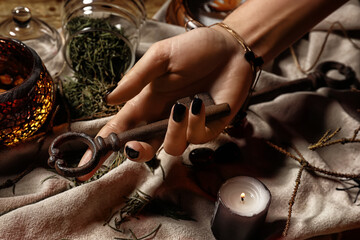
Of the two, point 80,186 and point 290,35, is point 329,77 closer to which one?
point 290,35

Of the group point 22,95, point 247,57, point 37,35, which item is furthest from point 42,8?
point 247,57

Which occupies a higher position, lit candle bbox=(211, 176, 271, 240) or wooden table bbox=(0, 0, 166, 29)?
wooden table bbox=(0, 0, 166, 29)

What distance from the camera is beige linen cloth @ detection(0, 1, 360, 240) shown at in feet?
3.42

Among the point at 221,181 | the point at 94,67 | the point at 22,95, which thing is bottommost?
the point at 221,181

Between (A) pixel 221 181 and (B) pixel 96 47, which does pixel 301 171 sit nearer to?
(A) pixel 221 181

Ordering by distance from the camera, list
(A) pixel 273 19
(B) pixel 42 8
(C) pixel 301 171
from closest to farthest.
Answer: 1. (C) pixel 301 171
2. (A) pixel 273 19
3. (B) pixel 42 8

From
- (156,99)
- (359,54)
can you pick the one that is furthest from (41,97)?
(359,54)

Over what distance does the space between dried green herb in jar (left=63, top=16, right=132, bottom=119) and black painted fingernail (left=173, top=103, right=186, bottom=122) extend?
397mm

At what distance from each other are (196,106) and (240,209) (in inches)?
11.4

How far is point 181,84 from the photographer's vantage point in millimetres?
1160

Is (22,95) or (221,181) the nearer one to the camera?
(22,95)

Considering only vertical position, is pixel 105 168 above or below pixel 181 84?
below

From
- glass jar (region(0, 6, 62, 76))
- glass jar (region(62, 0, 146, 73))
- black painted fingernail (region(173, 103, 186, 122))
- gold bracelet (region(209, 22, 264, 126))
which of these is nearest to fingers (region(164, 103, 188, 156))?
black painted fingernail (region(173, 103, 186, 122))

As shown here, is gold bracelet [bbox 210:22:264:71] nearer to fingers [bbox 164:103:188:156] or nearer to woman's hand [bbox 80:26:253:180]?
woman's hand [bbox 80:26:253:180]
